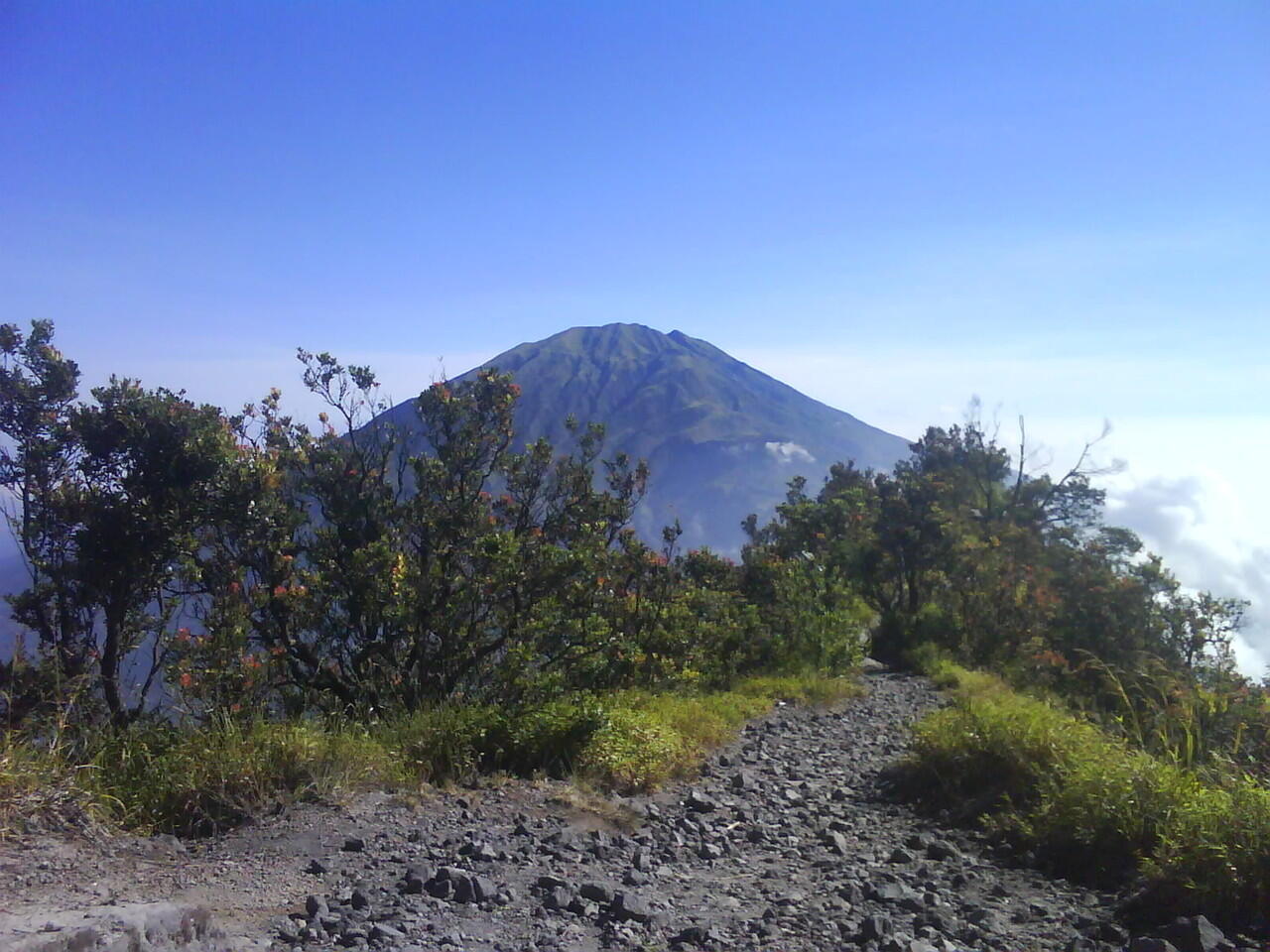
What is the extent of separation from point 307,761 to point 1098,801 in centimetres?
405

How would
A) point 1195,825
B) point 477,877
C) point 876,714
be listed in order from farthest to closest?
point 876,714 → point 1195,825 → point 477,877

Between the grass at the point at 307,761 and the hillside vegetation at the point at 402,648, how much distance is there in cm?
2

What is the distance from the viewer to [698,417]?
48.0 m

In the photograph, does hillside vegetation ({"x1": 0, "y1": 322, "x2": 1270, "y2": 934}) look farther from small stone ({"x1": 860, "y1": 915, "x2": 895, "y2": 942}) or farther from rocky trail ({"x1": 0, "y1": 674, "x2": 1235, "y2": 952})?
small stone ({"x1": 860, "y1": 915, "x2": 895, "y2": 942})

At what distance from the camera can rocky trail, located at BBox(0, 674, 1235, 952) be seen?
3494 millimetres

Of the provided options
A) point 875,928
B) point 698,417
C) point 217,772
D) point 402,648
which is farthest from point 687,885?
point 698,417

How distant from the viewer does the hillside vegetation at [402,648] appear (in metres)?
4.81

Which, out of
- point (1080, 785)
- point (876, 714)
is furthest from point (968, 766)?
point (876, 714)

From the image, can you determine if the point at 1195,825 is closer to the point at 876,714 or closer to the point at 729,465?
the point at 876,714

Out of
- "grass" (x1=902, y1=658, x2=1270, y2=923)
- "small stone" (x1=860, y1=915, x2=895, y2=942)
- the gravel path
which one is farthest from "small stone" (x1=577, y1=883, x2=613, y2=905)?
"grass" (x1=902, y1=658, x2=1270, y2=923)

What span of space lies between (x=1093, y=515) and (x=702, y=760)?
2469 cm

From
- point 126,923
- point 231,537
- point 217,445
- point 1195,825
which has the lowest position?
point 126,923

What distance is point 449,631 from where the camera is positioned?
24.7 ft

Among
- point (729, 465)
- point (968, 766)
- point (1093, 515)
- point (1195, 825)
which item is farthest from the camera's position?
point (729, 465)
